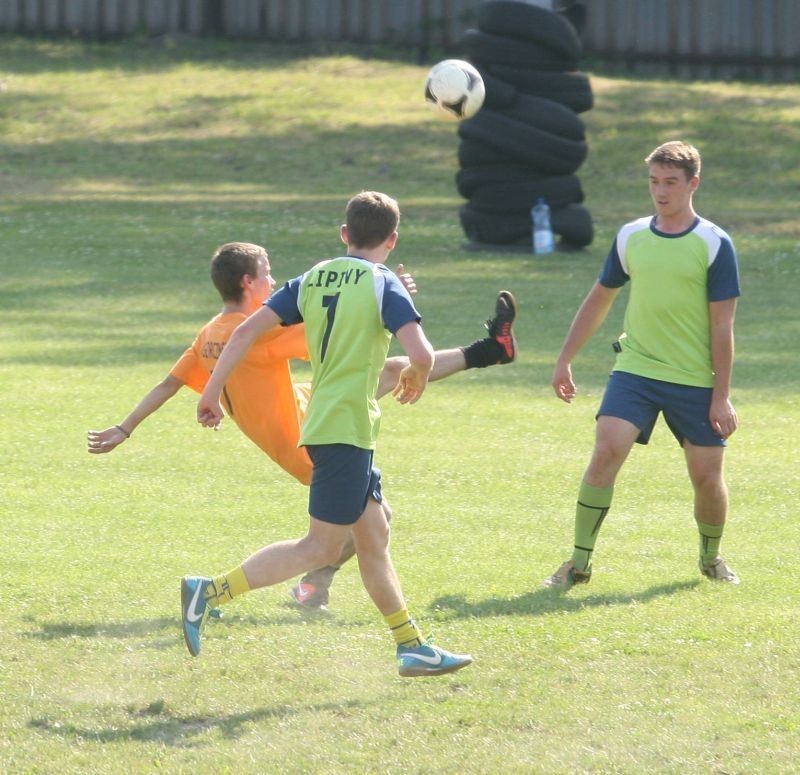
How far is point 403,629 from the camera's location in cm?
501

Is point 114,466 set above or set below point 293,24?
below

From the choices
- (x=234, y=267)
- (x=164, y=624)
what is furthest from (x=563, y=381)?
(x=164, y=624)

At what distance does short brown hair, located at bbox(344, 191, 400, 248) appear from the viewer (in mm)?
5016

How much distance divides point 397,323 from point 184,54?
25.2m

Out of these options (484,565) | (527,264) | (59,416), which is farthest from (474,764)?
(527,264)

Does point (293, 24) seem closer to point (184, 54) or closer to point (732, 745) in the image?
point (184, 54)

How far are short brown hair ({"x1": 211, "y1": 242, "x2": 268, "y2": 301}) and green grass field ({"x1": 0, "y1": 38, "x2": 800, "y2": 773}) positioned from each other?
1.22 meters

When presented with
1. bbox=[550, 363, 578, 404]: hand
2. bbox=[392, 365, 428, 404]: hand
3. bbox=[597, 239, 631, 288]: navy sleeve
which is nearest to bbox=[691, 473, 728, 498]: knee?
bbox=[550, 363, 578, 404]: hand

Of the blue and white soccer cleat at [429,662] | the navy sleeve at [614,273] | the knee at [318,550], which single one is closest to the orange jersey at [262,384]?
the knee at [318,550]

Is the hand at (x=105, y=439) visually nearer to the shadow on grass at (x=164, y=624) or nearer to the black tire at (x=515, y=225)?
the shadow on grass at (x=164, y=624)

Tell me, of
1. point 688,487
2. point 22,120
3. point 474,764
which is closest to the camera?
point 474,764

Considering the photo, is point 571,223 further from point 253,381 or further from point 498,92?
point 253,381

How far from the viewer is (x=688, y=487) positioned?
315 inches

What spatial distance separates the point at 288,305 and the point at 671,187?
1691mm
